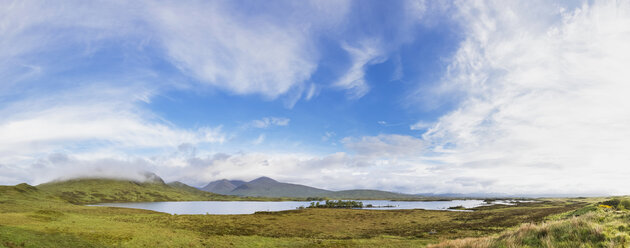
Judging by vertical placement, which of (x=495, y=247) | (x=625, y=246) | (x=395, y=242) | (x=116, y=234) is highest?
(x=625, y=246)

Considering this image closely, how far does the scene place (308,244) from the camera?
97.6 feet

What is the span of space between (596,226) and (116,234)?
38102mm

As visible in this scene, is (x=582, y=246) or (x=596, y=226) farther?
(x=596, y=226)

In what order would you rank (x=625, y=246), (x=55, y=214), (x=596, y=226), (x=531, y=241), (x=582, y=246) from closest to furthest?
(x=625, y=246)
(x=582, y=246)
(x=596, y=226)
(x=531, y=241)
(x=55, y=214)

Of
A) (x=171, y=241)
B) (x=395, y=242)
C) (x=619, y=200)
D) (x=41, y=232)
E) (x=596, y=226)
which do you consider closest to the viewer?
(x=596, y=226)

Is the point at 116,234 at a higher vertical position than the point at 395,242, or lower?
higher

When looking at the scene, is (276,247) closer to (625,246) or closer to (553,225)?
(553,225)

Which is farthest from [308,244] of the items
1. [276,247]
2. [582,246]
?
[582,246]

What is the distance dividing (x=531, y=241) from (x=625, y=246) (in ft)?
10.7

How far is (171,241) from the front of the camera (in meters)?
28.0

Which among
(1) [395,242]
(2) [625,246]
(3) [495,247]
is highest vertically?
(2) [625,246]

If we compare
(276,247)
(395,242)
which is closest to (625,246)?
(395,242)

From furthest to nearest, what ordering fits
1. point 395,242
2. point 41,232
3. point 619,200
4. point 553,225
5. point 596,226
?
1. point 619,200
2. point 395,242
3. point 41,232
4. point 553,225
5. point 596,226

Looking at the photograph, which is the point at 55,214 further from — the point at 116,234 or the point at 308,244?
the point at 308,244
